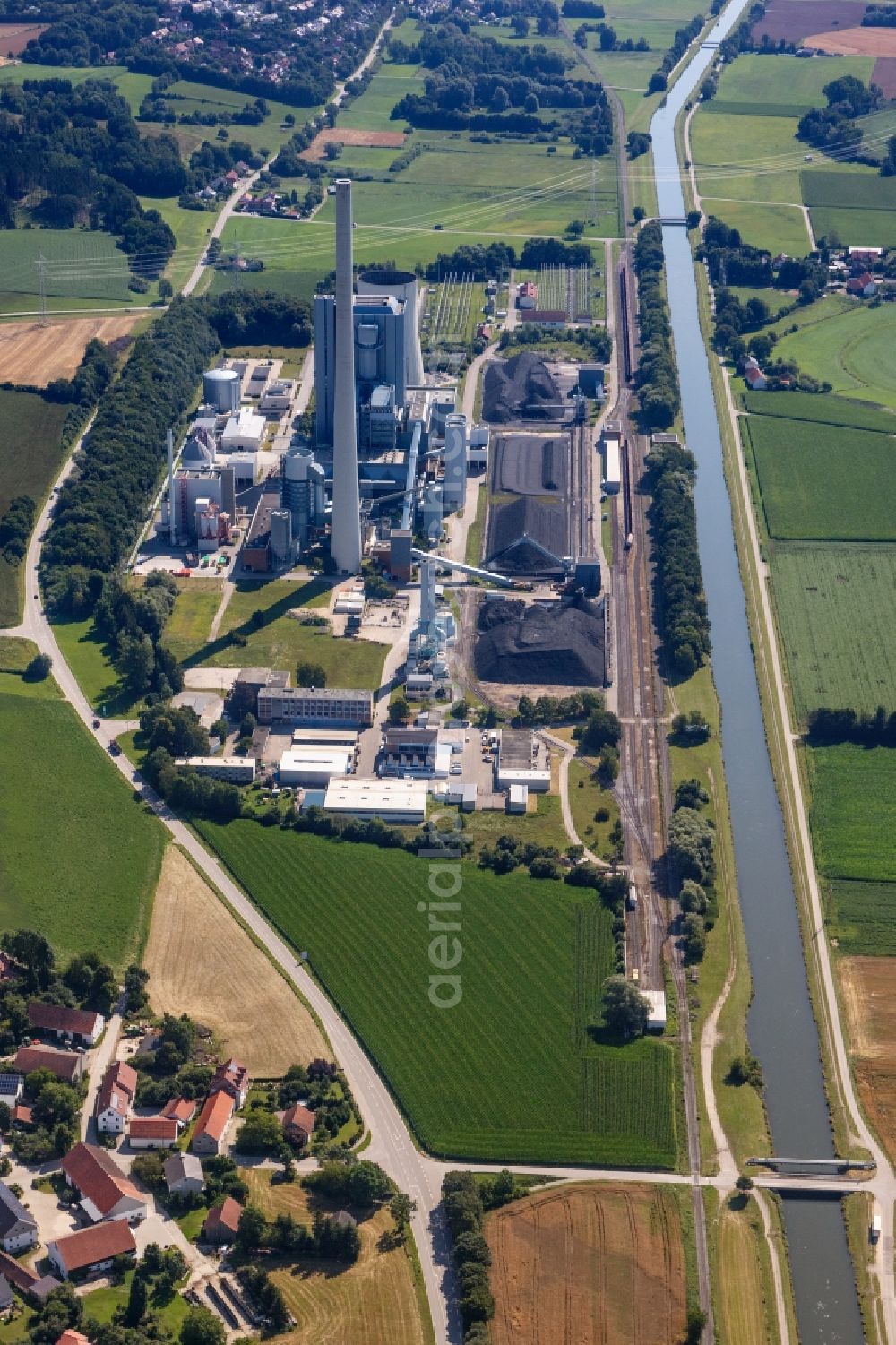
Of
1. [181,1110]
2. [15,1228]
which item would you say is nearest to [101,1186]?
[15,1228]

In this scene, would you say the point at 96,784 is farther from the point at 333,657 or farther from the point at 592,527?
the point at 592,527

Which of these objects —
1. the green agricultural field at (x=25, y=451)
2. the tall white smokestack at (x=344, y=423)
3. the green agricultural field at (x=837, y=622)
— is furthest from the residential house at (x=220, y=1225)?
the tall white smokestack at (x=344, y=423)

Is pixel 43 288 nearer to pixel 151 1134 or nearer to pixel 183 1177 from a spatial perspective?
pixel 151 1134

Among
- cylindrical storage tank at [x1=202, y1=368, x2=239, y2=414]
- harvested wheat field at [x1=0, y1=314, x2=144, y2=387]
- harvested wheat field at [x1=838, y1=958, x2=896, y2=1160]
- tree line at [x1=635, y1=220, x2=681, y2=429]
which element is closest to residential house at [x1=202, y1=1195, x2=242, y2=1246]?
harvested wheat field at [x1=838, y1=958, x2=896, y2=1160]

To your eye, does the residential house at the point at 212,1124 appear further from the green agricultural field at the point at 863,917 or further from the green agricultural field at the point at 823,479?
the green agricultural field at the point at 823,479

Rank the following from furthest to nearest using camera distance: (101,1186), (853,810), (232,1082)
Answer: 1. (853,810)
2. (232,1082)
3. (101,1186)
